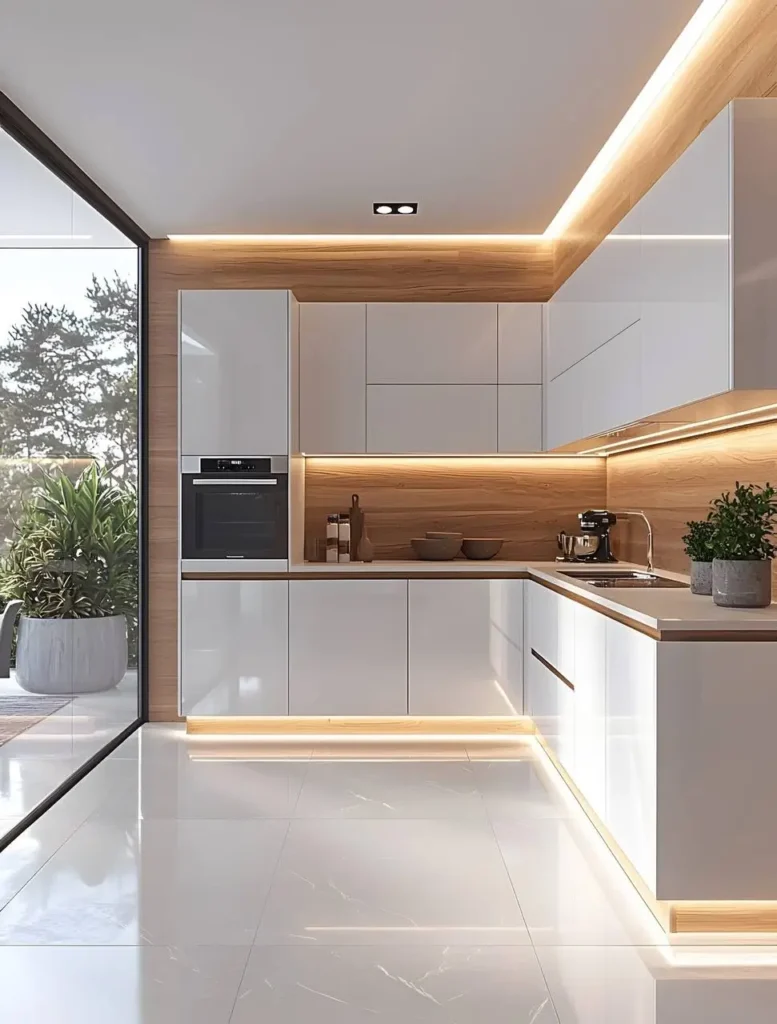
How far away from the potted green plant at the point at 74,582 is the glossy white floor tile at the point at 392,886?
3.84ft

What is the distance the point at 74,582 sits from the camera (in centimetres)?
395

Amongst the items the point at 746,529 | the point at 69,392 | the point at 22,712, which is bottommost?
the point at 22,712

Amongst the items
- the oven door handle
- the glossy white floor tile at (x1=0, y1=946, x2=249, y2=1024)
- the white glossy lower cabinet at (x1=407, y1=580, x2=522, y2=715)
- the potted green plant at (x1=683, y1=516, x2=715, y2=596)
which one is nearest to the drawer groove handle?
Result: the white glossy lower cabinet at (x1=407, y1=580, x2=522, y2=715)

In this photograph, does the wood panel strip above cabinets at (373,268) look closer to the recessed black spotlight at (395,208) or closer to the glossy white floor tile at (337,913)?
the recessed black spotlight at (395,208)

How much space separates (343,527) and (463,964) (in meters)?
2.87

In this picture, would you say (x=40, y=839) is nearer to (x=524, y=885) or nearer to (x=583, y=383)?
(x=524, y=885)

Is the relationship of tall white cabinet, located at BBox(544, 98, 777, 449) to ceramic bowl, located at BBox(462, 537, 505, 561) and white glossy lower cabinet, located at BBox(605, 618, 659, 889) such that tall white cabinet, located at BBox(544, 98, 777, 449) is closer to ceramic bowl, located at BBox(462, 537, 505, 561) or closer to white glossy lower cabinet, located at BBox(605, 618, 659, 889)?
white glossy lower cabinet, located at BBox(605, 618, 659, 889)

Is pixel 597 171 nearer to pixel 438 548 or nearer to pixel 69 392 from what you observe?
pixel 438 548

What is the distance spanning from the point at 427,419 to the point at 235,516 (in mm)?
1138

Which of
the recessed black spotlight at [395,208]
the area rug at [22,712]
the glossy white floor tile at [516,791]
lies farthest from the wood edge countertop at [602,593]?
the recessed black spotlight at [395,208]

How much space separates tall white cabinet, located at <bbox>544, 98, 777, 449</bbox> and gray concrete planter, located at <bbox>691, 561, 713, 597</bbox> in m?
0.50

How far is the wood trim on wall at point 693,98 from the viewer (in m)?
2.76

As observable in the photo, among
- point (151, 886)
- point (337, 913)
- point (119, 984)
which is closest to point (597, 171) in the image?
point (337, 913)

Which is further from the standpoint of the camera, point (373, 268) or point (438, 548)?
point (373, 268)
